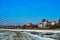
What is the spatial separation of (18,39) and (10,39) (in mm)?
1069

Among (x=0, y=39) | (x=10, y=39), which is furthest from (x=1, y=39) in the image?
(x=10, y=39)

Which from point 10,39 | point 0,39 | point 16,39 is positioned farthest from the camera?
point 16,39

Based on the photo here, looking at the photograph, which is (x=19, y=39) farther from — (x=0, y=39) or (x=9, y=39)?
(x=0, y=39)

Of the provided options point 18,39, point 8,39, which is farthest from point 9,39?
point 18,39

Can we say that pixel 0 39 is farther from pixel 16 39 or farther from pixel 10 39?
pixel 16 39

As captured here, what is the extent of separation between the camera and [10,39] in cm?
1197

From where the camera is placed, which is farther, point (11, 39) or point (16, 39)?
point (16, 39)

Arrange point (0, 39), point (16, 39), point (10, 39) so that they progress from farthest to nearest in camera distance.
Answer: point (16, 39) < point (10, 39) < point (0, 39)

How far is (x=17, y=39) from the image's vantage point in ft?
42.2

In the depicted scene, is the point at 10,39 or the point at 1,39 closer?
the point at 1,39

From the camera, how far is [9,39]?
12.1m

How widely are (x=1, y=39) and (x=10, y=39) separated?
875 mm

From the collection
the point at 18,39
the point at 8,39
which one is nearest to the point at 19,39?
the point at 18,39

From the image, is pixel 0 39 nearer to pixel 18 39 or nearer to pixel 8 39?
pixel 8 39
